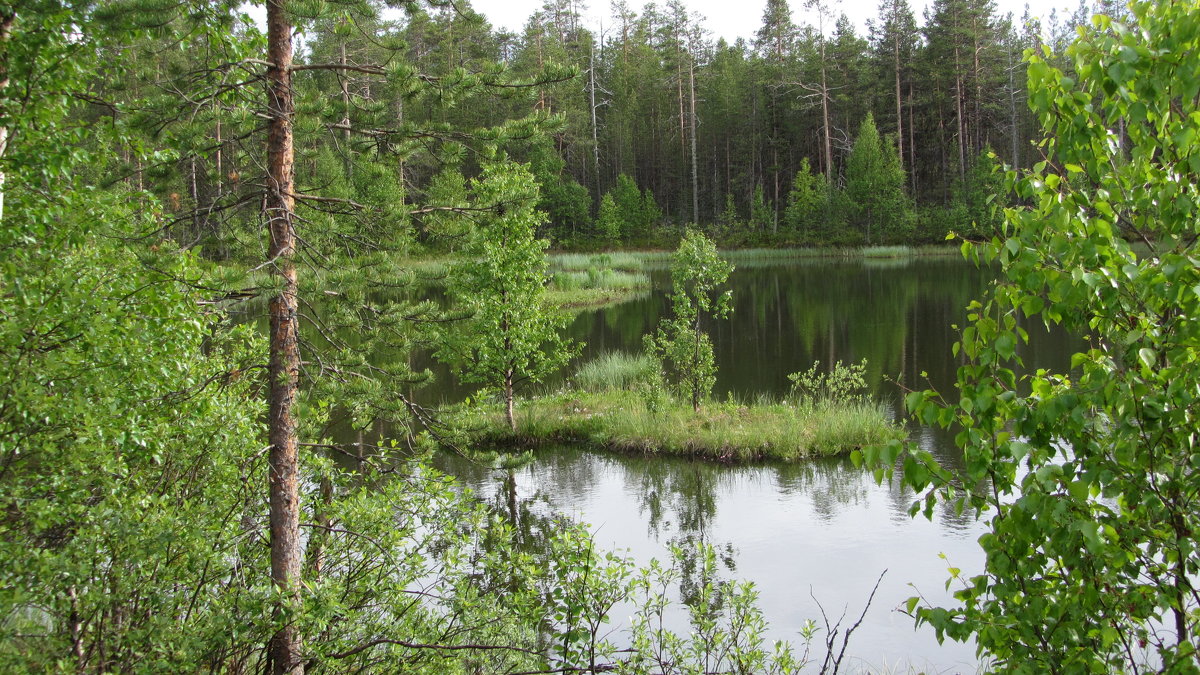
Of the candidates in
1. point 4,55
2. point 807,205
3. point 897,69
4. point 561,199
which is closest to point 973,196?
point 807,205

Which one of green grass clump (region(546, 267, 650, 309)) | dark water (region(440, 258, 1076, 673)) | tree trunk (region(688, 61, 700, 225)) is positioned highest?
tree trunk (region(688, 61, 700, 225))

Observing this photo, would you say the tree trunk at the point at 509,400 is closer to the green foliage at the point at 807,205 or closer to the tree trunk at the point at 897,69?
the green foliage at the point at 807,205

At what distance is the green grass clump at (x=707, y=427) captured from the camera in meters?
14.2

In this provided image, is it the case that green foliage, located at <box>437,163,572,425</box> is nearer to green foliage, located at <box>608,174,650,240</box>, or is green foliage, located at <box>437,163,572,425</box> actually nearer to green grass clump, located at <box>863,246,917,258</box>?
green grass clump, located at <box>863,246,917,258</box>

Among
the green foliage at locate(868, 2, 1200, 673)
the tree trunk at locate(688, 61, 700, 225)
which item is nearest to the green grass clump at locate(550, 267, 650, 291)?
the tree trunk at locate(688, 61, 700, 225)

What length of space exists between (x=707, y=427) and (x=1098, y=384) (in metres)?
12.3

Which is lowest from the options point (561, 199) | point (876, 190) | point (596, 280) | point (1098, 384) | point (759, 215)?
point (596, 280)

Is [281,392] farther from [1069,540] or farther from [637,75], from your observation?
[637,75]

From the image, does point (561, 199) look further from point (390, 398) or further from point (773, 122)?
point (390, 398)

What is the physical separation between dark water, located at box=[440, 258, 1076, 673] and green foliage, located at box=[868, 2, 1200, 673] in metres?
0.51

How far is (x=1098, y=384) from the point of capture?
269 centimetres

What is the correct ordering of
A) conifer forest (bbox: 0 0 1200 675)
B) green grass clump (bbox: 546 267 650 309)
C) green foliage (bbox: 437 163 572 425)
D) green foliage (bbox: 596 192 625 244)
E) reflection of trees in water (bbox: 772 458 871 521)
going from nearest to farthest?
conifer forest (bbox: 0 0 1200 675) < reflection of trees in water (bbox: 772 458 871 521) < green foliage (bbox: 437 163 572 425) < green grass clump (bbox: 546 267 650 309) < green foliage (bbox: 596 192 625 244)

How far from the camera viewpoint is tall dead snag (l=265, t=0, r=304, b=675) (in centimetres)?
522

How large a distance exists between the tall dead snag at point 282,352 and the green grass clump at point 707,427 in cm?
→ 867
